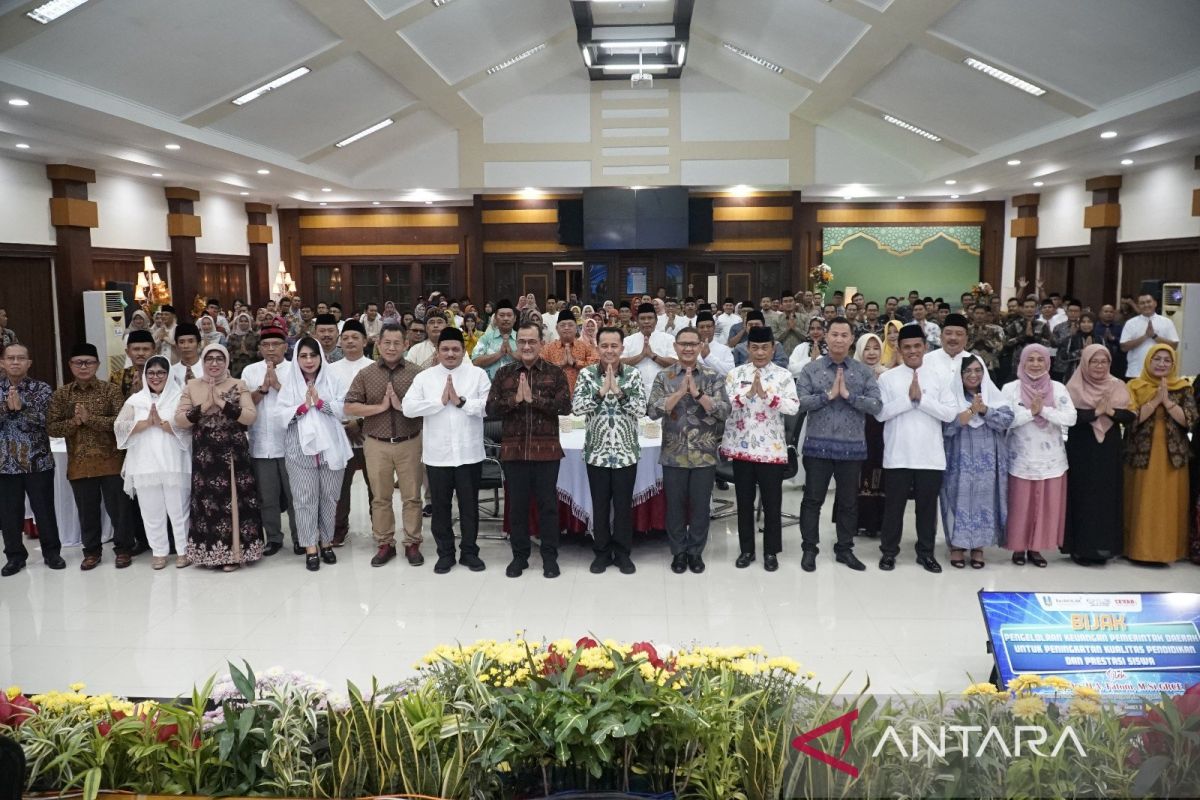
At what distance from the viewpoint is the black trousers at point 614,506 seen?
5.52m

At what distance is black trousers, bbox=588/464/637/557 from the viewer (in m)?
5.52

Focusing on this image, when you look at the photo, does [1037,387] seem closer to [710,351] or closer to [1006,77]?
[710,351]

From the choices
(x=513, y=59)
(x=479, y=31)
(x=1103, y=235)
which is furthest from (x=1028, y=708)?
(x=1103, y=235)

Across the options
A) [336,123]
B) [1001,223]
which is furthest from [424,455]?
[1001,223]

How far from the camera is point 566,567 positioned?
18.8 ft

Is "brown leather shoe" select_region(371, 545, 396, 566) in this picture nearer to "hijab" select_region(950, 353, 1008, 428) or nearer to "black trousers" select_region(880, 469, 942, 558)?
"black trousers" select_region(880, 469, 942, 558)

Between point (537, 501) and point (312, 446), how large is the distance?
1.51 m

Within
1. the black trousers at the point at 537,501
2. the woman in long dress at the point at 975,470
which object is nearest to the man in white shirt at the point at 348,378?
the black trousers at the point at 537,501

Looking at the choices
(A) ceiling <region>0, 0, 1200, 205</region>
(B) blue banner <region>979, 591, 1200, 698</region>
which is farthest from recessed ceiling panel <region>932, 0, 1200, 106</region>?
(B) blue banner <region>979, 591, 1200, 698</region>

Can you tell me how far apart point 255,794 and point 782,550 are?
4325 mm

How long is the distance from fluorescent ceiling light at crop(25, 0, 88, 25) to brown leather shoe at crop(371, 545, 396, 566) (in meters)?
5.03

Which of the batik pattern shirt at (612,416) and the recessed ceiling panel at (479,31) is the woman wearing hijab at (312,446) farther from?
the recessed ceiling panel at (479,31)

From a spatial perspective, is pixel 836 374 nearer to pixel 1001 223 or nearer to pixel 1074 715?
pixel 1074 715

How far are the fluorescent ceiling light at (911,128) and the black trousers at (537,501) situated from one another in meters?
10.2
